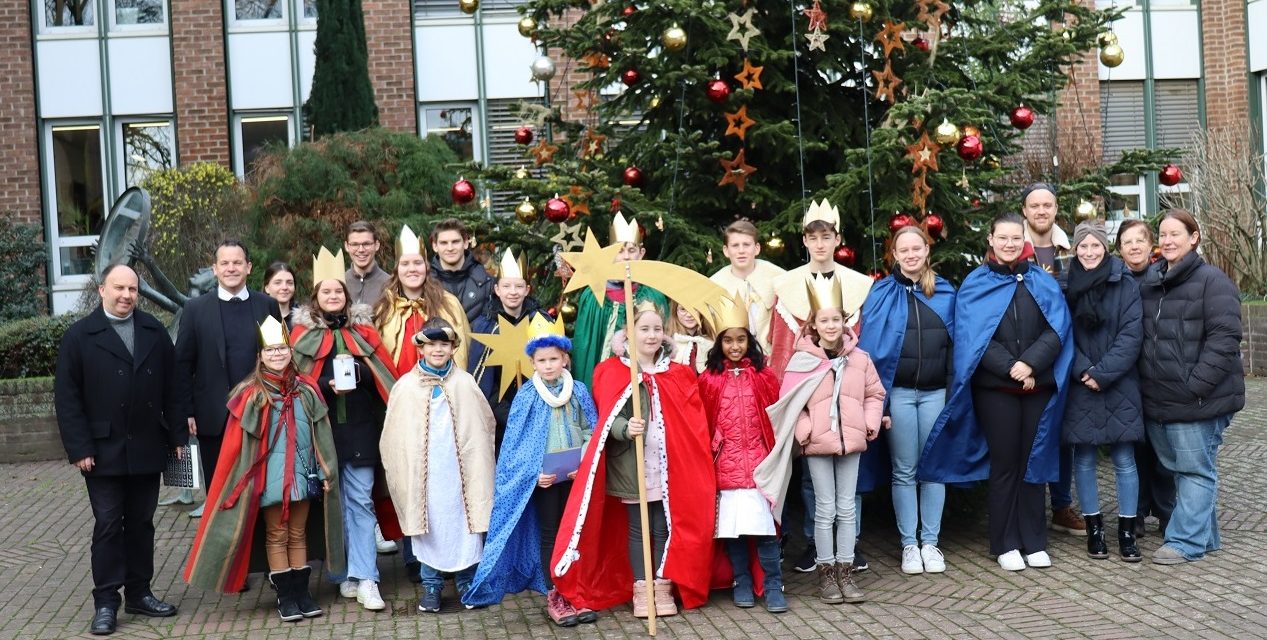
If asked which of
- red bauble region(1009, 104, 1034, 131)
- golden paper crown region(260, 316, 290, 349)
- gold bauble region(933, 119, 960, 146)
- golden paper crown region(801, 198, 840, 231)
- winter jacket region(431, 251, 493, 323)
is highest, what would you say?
red bauble region(1009, 104, 1034, 131)

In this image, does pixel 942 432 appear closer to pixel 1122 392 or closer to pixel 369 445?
pixel 1122 392

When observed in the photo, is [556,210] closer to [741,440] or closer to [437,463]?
[437,463]

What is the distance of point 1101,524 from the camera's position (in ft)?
24.1

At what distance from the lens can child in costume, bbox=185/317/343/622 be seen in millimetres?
6488

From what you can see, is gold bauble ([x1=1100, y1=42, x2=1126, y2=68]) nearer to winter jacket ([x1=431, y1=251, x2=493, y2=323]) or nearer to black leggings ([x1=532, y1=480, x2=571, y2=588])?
winter jacket ([x1=431, y1=251, x2=493, y2=323])

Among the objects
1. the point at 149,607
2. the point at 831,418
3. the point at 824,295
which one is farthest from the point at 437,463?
the point at 824,295

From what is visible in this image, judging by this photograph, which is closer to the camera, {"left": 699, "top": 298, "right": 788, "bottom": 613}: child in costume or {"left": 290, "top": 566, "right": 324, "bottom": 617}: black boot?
{"left": 699, "top": 298, "right": 788, "bottom": 613}: child in costume

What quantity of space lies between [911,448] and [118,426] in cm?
402

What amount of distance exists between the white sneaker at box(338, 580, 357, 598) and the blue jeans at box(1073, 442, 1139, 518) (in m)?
3.95

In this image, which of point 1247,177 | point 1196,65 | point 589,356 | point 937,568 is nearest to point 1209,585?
point 937,568

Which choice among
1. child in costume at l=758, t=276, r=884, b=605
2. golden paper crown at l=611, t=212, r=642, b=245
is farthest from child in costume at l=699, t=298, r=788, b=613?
golden paper crown at l=611, t=212, r=642, b=245

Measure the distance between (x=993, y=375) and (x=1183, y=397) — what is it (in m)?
1.00

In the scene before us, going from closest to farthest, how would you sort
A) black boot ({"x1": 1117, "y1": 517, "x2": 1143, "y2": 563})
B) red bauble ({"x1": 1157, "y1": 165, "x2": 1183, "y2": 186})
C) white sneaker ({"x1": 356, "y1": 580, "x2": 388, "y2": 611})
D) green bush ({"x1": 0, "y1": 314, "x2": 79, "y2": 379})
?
white sneaker ({"x1": 356, "y1": 580, "x2": 388, "y2": 611})
black boot ({"x1": 1117, "y1": 517, "x2": 1143, "y2": 563})
red bauble ({"x1": 1157, "y1": 165, "x2": 1183, "y2": 186})
green bush ({"x1": 0, "y1": 314, "x2": 79, "y2": 379})

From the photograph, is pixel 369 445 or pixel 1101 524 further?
pixel 1101 524
